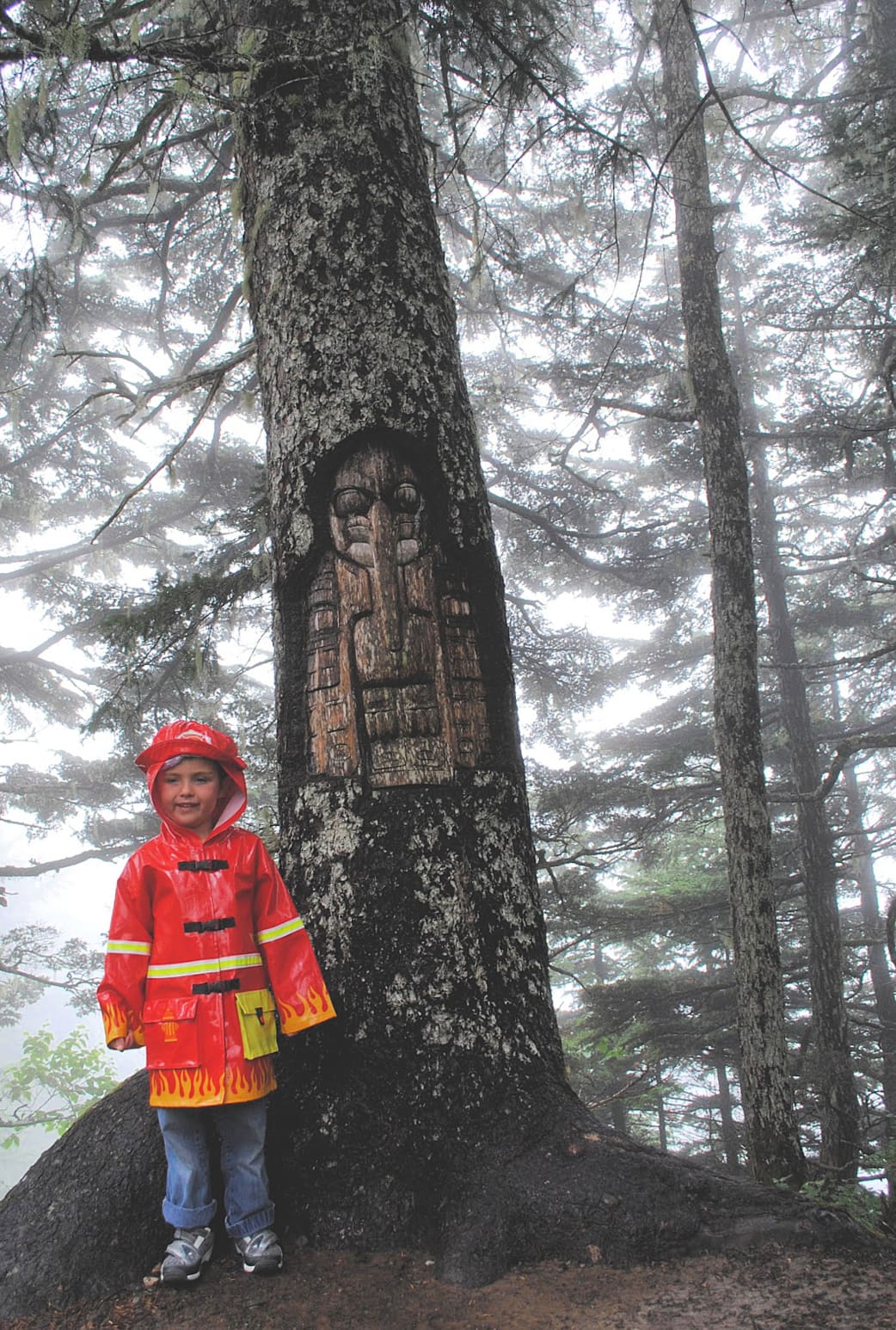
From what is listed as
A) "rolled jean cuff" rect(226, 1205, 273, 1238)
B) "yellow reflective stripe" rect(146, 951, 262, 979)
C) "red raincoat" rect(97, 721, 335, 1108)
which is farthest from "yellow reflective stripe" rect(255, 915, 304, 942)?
"rolled jean cuff" rect(226, 1205, 273, 1238)

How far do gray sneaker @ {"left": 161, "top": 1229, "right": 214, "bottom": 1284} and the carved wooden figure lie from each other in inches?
56.3

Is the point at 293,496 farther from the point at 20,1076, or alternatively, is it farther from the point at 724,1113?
the point at 20,1076

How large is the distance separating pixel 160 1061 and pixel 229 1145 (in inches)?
13.0

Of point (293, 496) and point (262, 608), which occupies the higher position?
point (262, 608)

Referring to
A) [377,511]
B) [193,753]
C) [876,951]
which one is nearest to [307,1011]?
[193,753]

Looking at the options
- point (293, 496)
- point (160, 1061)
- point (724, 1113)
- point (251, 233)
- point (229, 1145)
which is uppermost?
point (251, 233)

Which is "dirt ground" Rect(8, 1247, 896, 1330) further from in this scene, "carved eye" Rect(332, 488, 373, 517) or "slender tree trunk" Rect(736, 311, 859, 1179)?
"slender tree trunk" Rect(736, 311, 859, 1179)

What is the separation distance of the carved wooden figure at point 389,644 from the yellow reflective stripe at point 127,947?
2.62ft

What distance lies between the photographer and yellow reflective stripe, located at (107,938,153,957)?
270cm

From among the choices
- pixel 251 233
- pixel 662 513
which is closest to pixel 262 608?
pixel 662 513

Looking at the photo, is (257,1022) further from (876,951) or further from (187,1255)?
(876,951)

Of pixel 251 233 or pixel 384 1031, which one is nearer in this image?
pixel 384 1031

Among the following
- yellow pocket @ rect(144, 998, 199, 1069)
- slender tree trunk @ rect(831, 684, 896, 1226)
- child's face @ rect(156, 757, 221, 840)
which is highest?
child's face @ rect(156, 757, 221, 840)

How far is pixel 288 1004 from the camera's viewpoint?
8.60 ft
